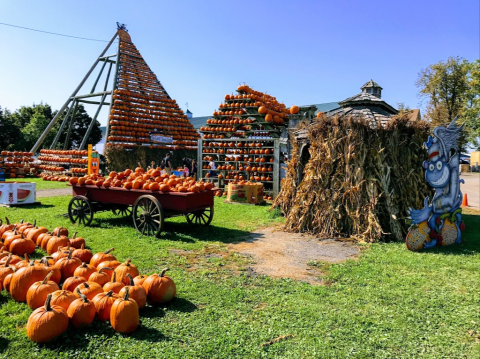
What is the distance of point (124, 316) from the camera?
3.57 metres

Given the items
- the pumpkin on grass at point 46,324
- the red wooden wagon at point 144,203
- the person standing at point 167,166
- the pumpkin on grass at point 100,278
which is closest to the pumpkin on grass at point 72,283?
the pumpkin on grass at point 100,278

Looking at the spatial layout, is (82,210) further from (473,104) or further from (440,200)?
(473,104)

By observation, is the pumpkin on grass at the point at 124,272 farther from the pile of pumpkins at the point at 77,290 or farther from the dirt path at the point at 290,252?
the dirt path at the point at 290,252

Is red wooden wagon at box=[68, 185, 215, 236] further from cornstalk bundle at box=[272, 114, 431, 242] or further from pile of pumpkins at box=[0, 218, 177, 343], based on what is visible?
cornstalk bundle at box=[272, 114, 431, 242]

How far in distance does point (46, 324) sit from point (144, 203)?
4.78m

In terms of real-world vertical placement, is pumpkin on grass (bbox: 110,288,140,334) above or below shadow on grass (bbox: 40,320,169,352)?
above

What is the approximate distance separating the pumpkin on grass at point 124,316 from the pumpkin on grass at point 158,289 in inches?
23.4

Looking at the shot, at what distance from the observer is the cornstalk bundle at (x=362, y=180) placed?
8336 mm

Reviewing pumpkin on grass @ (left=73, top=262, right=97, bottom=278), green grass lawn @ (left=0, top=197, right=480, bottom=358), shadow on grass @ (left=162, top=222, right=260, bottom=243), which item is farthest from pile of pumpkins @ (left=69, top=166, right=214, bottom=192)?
pumpkin on grass @ (left=73, top=262, right=97, bottom=278)

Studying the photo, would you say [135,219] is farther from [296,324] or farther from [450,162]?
[450,162]

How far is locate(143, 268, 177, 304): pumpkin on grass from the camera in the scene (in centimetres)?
426

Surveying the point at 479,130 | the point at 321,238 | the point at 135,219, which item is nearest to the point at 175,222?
the point at 135,219

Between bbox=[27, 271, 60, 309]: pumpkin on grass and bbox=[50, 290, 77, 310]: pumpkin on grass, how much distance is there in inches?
9.4

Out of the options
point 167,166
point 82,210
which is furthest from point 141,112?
point 82,210
